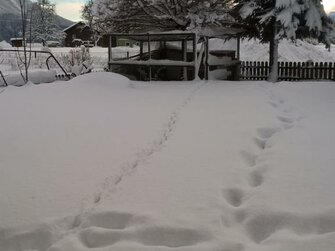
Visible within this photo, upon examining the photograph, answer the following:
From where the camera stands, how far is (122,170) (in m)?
4.62

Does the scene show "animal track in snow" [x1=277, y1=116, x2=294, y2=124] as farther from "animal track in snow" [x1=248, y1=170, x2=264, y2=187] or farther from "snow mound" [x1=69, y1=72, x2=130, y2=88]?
"snow mound" [x1=69, y1=72, x2=130, y2=88]

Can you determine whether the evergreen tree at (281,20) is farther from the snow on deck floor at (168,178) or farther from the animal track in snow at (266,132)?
the animal track in snow at (266,132)

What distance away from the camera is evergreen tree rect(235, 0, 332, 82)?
14.8 m

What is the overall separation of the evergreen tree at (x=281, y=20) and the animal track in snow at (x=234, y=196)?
11852 millimetres

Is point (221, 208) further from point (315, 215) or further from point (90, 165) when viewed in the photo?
point (90, 165)

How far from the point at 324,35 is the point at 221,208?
13762 mm

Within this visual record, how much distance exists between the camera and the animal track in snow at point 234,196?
3744 millimetres

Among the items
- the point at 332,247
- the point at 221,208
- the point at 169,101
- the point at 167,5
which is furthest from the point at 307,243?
the point at 167,5

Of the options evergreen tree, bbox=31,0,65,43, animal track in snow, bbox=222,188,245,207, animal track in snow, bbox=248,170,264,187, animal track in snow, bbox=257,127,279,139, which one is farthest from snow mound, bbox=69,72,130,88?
evergreen tree, bbox=31,0,65,43

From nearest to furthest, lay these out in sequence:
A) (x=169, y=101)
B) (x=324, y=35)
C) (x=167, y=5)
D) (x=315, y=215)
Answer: (x=315, y=215)
(x=169, y=101)
(x=324, y=35)
(x=167, y=5)

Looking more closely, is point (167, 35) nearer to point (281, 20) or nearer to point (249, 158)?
point (281, 20)

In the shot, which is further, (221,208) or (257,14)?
(257,14)

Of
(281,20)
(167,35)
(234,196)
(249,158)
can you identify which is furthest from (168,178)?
(281,20)

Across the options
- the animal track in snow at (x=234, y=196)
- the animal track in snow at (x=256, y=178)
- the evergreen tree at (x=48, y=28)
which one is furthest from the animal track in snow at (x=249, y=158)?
the evergreen tree at (x=48, y=28)
